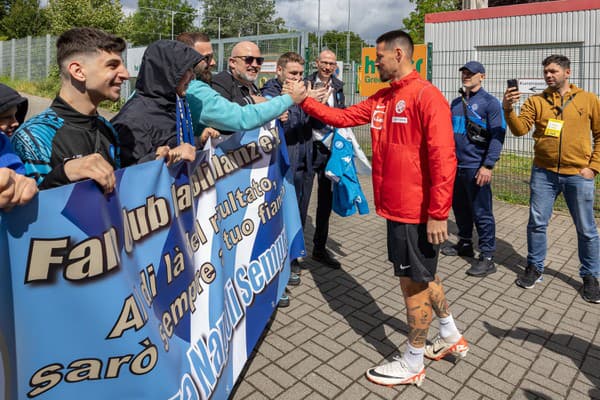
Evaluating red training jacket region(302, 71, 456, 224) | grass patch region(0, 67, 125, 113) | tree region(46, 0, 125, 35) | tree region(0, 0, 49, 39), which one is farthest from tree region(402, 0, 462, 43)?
tree region(0, 0, 49, 39)

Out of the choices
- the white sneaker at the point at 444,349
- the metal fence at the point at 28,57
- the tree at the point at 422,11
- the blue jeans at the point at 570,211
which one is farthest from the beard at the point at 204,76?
the tree at the point at 422,11

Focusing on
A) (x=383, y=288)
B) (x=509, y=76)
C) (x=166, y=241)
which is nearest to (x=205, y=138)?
(x=166, y=241)

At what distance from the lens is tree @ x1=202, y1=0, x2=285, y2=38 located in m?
70.7

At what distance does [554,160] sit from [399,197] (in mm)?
2373

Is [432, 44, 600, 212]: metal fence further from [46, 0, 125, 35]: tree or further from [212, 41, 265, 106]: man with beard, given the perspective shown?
[46, 0, 125, 35]: tree

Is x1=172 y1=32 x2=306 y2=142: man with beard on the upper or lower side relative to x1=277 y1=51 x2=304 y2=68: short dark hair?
lower

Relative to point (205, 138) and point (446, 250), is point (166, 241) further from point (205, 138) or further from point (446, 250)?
point (446, 250)

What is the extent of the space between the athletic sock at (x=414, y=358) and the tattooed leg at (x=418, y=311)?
0.10 ft

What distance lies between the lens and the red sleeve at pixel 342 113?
364 centimetres

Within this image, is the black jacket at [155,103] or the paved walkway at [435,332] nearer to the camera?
the black jacket at [155,103]

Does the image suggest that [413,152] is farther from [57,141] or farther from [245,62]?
[57,141]

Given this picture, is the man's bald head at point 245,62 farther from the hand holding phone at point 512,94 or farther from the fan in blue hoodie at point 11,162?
the hand holding phone at point 512,94

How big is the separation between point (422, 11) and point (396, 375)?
35.1m

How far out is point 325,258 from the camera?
5312 millimetres
